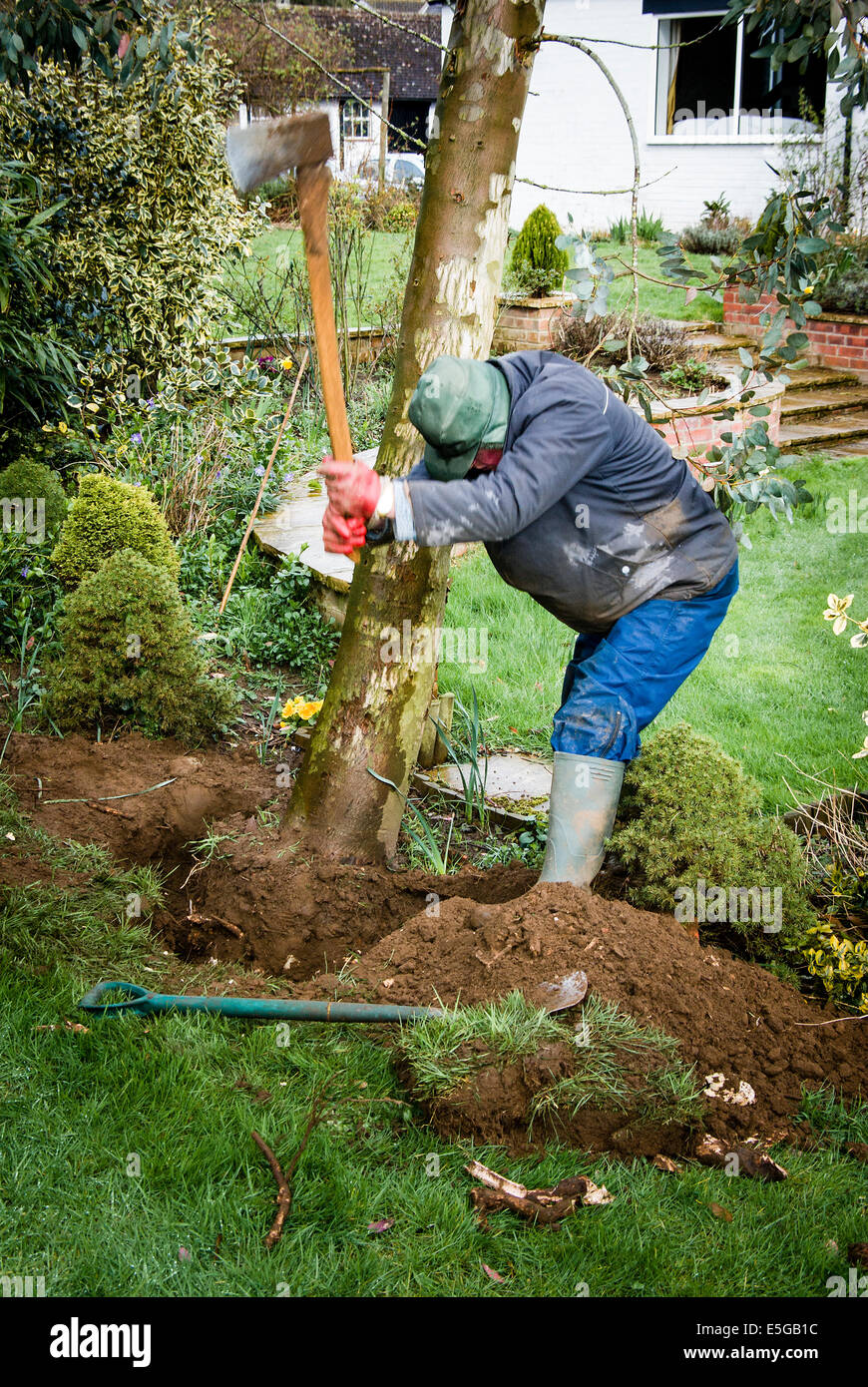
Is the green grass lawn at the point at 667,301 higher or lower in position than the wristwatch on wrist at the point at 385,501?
higher

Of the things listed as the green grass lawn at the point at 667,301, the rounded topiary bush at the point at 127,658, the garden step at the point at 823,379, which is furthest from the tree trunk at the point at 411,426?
the green grass lawn at the point at 667,301

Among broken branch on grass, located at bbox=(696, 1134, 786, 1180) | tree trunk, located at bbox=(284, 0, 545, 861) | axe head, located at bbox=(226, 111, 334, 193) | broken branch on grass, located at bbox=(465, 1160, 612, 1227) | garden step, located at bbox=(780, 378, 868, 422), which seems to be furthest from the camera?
garden step, located at bbox=(780, 378, 868, 422)

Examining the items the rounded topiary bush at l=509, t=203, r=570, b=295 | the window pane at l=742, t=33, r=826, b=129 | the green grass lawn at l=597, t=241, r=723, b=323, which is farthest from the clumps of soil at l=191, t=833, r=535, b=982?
the window pane at l=742, t=33, r=826, b=129

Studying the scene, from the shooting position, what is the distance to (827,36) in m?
3.55

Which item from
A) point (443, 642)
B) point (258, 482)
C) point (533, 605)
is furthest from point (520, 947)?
point (258, 482)

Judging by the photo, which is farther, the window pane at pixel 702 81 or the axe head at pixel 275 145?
the window pane at pixel 702 81

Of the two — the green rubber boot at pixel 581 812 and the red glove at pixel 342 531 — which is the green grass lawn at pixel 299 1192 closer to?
the green rubber boot at pixel 581 812

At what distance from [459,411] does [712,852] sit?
1.48 meters

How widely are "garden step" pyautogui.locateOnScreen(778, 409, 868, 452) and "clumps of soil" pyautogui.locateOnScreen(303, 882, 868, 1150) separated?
6484 mm

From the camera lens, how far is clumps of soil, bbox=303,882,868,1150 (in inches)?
112

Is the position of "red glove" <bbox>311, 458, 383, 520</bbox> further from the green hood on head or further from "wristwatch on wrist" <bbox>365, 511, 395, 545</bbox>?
the green hood on head

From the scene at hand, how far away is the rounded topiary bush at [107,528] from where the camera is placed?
16.2ft

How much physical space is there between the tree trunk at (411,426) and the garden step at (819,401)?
256 inches

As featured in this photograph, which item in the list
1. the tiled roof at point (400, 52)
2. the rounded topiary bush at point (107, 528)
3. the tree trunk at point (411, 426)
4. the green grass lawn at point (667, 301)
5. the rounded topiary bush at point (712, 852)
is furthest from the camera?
the tiled roof at point (400, 52)
